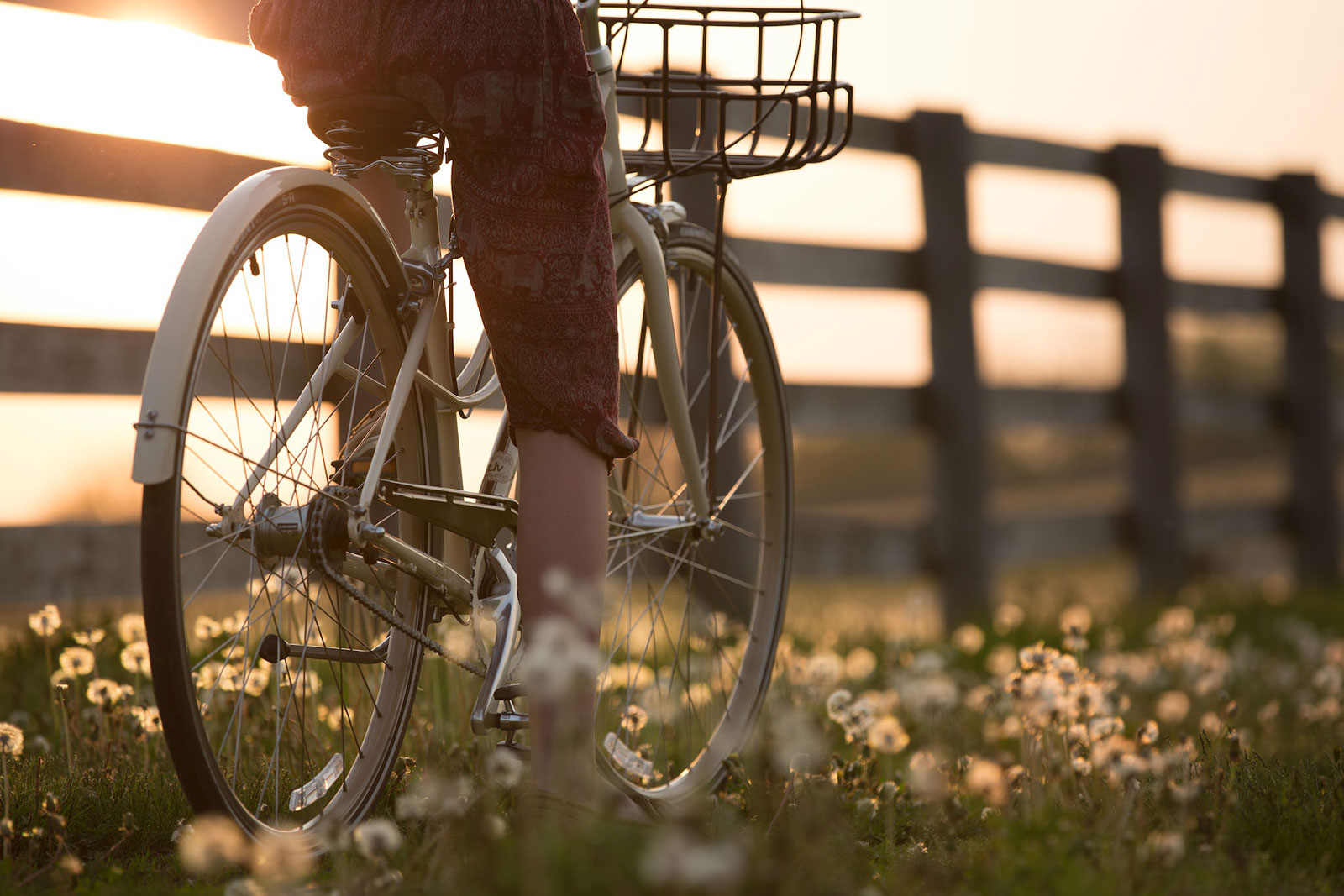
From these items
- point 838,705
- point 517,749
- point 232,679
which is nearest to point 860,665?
point 838,705

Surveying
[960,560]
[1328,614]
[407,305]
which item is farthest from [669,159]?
[1328,614]

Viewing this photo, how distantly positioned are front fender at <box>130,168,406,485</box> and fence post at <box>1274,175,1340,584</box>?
265 inches

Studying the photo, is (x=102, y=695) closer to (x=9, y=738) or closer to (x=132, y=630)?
(x=132, y=630)

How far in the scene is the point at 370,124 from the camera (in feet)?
4.78

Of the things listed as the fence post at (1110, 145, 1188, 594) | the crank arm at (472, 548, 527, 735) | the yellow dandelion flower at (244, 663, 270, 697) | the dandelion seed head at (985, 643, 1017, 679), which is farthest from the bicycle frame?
the fence post at (1110, 145, 1188, 594)

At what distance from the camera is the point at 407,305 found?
63.0 inches

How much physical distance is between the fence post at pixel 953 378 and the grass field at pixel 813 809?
1.92 m

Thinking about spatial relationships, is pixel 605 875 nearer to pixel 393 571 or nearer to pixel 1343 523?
pixel 393 571

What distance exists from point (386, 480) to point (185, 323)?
36cm

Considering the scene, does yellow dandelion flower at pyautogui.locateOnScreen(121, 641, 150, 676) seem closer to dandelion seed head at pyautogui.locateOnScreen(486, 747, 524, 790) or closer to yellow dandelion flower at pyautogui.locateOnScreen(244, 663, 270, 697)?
yellow dandelion flower at pyautogui.locateOnScreen(244, 663, 270, 697)

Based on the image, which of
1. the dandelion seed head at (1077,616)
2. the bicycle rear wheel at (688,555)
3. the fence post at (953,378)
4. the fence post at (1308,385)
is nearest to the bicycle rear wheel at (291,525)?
the bicycle rear wheel at (688,555)

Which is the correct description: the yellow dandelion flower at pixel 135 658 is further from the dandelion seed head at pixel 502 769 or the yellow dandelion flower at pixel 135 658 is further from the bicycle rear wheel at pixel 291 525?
the dandelion seed head at pixel 502 769

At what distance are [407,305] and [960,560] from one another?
11.8 feet

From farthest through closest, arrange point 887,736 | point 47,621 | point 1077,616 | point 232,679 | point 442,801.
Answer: point 1077,616, point 232,679, point 47,621, point 887,736, point 442,801
